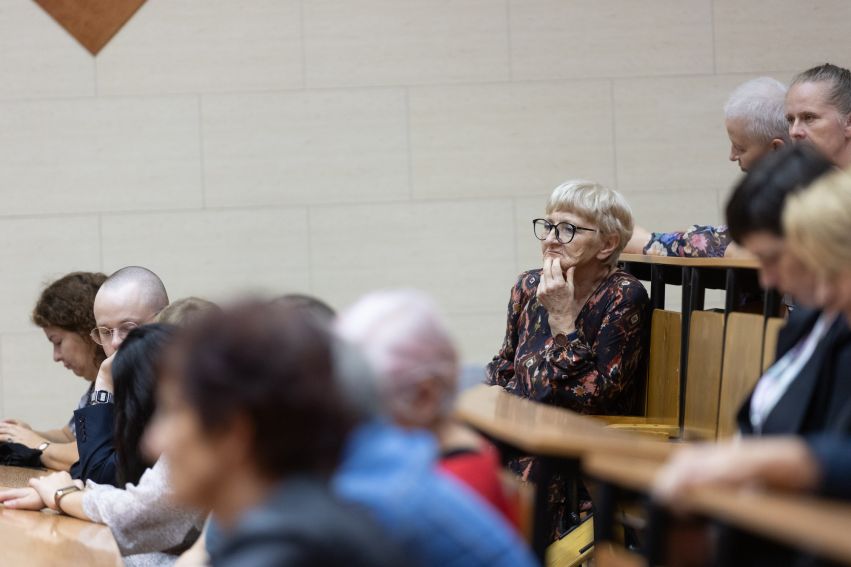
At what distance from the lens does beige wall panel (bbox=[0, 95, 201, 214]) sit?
241 inches

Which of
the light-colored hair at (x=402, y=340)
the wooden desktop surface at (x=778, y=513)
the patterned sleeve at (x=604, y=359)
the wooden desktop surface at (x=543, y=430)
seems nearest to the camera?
the wooden desktop surface at (x=778, y=513)

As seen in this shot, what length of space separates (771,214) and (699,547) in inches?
27.8

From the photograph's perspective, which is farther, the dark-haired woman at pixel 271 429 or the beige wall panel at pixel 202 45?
the beige wall panel at pixel 202 45

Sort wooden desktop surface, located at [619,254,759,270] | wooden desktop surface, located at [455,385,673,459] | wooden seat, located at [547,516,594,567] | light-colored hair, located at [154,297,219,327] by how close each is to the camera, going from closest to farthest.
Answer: wooden desktop surface, located at [455,385,673,459] < wooden desktop surface, located at [619,254,759,270] < light-colored hair, located at [154,297,219,327] < wooden seat, located at [547,516,594,567]

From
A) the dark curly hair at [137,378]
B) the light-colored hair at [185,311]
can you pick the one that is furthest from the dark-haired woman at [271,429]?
the light-colored hair at [185,311]

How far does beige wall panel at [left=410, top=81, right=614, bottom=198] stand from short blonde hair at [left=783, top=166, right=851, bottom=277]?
173 inches

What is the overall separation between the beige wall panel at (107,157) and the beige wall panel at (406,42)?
73 cm

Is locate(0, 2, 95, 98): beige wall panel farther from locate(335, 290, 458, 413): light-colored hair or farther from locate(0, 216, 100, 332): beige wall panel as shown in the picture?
locate(335, 290, 458, 413): light-colored hair

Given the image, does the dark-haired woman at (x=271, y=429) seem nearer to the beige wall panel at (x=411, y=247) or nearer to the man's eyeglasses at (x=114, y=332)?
the man's eyeglasses at (x=114, y=332)

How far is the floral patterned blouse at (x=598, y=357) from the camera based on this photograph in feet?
12.4

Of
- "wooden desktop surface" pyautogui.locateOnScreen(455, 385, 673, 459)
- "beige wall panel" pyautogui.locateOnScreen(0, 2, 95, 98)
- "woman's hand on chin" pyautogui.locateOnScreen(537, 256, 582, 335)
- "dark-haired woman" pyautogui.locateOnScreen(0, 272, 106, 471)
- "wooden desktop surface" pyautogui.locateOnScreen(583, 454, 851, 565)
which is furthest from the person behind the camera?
"beige wall panel" pyautogui.locateOnScreen(0, 2, 95, 98)

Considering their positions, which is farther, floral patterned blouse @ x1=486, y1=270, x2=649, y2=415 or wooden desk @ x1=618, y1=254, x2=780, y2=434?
floral patterned blouse @ x1=486, y1=270, x2=649, y2=415

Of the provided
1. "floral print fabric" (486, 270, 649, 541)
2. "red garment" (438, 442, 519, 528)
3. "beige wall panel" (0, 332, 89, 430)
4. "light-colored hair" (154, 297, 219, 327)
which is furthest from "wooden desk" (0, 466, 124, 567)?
"beige wall panel" (0, 332, 89, 430)

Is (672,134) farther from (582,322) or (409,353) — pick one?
(409,353)
